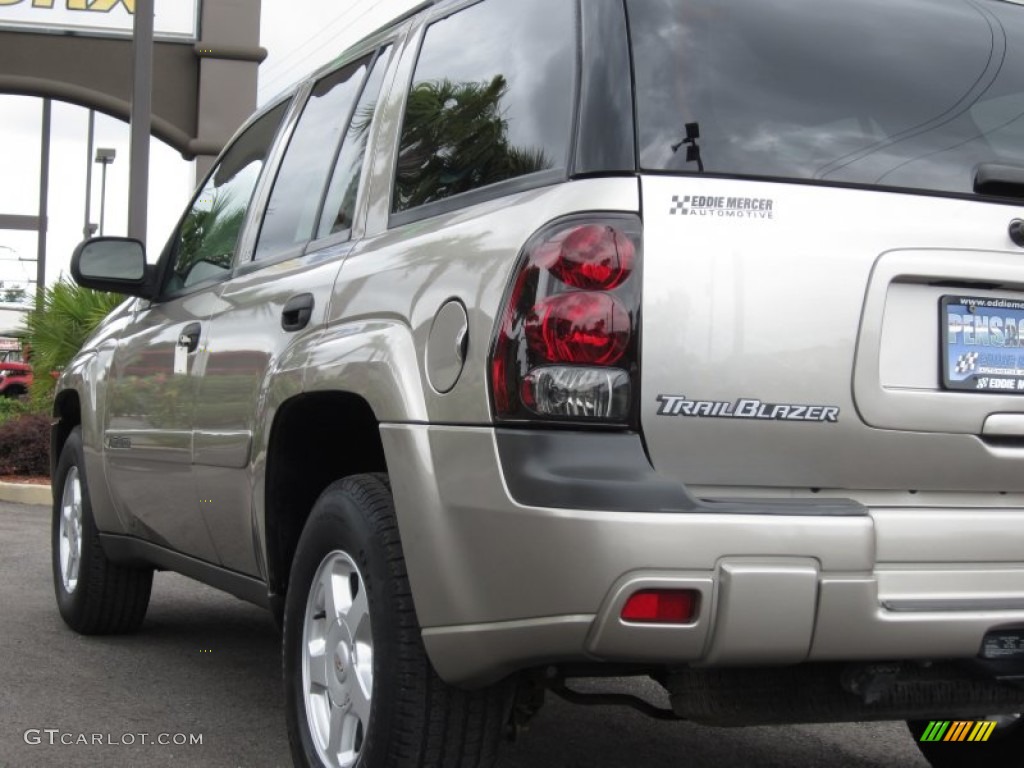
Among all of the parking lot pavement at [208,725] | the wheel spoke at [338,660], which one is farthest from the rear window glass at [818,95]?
the parking lot pavement at [208,725]

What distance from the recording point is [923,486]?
110 inches

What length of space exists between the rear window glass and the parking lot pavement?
2.05 m

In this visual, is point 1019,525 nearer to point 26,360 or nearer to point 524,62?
point 524,62

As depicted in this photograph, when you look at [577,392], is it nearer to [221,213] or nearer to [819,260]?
[819,260]

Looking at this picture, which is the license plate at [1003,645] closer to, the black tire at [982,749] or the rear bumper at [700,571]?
the rear bumper at [700,571]

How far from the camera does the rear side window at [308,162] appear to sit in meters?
4.09

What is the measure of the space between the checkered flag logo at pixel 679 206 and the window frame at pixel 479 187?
22cm

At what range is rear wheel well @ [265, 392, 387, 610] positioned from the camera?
12.3 ft

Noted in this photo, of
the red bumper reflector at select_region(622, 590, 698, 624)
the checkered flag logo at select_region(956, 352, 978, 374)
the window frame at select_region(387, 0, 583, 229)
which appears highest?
the window frame at select_region(387, 0, 583, 229)

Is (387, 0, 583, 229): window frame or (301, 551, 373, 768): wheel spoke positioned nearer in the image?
(387, 0, 583, 229): window frame

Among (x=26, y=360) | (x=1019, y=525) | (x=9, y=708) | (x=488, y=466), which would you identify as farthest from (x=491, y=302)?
(x=26, y=360)

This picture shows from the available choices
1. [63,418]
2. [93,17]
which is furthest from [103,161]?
[63,418]

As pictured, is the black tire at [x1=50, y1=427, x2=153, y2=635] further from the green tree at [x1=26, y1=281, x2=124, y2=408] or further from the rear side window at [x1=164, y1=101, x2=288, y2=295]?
the green tree at [x1=26, y1=281, x2=124, y2=408]

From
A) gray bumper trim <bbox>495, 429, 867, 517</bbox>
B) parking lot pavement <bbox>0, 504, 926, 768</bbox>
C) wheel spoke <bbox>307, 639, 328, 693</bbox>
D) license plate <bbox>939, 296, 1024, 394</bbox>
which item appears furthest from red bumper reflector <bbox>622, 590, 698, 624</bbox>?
parking lot pavement <bbox>0, 504, 926, 768</bbox>
